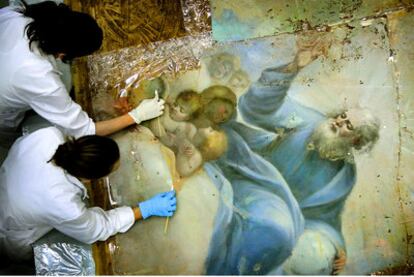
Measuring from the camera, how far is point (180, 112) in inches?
99.4

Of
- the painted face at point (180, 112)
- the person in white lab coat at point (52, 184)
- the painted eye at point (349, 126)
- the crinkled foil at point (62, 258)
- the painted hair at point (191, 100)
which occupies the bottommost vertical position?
the crinkled foil at point (62, 258)

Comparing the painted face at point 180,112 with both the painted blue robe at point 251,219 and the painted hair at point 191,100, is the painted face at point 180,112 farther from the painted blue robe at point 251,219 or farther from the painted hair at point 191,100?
the painted blue robe at point 251,219

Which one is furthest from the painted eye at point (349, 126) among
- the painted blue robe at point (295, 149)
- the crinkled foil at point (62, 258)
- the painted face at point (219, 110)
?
the crinkled foil at point (62, 258)

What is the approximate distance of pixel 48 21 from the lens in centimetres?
201

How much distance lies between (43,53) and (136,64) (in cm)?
60

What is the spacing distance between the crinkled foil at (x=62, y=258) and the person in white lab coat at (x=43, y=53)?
0.52m

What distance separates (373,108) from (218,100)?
2.43 feet

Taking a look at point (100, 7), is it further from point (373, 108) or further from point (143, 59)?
point (373, 108)

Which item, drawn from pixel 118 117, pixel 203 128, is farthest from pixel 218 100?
pixel 118 117

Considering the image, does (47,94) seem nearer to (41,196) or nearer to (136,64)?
(41,196)

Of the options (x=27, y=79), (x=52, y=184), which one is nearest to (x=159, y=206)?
(x=52, y=184)

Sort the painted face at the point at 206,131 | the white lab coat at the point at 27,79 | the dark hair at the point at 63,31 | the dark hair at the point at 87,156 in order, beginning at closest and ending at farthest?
the dark hair at the point at 87,156 → the dark hair at the point at 63,31 → the white lab coat at the point at 27,79 → the painted face at the point at 206,131

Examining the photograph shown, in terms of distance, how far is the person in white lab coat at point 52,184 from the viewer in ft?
6.12

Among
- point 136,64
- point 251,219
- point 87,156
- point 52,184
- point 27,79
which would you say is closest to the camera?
point 87,156
